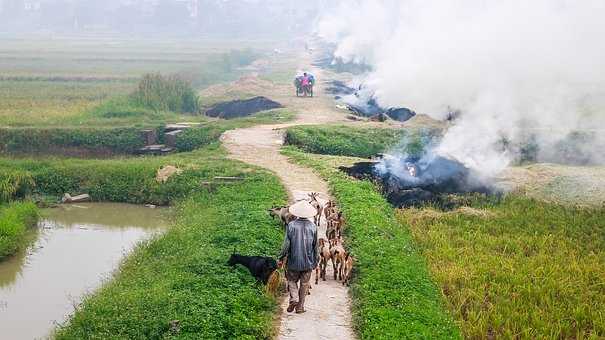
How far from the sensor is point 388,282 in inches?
464

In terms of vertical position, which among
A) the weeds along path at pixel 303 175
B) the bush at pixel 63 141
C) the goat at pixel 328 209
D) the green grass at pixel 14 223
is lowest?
the green grass at pixel 14 223

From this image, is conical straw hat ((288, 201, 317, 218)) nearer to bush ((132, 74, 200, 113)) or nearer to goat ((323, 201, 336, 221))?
goat ((323, 201, 336, 221))

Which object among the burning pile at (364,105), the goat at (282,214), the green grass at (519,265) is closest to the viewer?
the green grass at (519,265)

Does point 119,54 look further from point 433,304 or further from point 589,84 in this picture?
point 433,304

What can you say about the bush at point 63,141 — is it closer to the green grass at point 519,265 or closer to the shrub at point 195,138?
the shrub at point 195,138

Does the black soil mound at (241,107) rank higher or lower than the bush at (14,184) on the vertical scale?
higher

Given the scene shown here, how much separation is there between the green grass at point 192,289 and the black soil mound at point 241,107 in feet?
63.7

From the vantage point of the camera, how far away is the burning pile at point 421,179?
1953cm

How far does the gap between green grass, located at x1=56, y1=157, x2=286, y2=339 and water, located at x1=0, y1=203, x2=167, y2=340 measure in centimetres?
112

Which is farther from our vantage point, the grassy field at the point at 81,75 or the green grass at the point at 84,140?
the grassy field at the point at 81,75

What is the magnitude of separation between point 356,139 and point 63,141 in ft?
41.1

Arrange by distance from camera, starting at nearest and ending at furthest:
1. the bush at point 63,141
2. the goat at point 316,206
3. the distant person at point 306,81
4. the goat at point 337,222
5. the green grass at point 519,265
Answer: the green grass at point 519,265 → the goat at point 337,222 → the goat at point 316,206 → the bush at point 63,141 → the distant person at point 306,81

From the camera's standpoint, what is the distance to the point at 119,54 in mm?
72812

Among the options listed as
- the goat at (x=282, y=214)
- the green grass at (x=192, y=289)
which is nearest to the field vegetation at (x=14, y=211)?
the green grass at (x=192, y=289)
